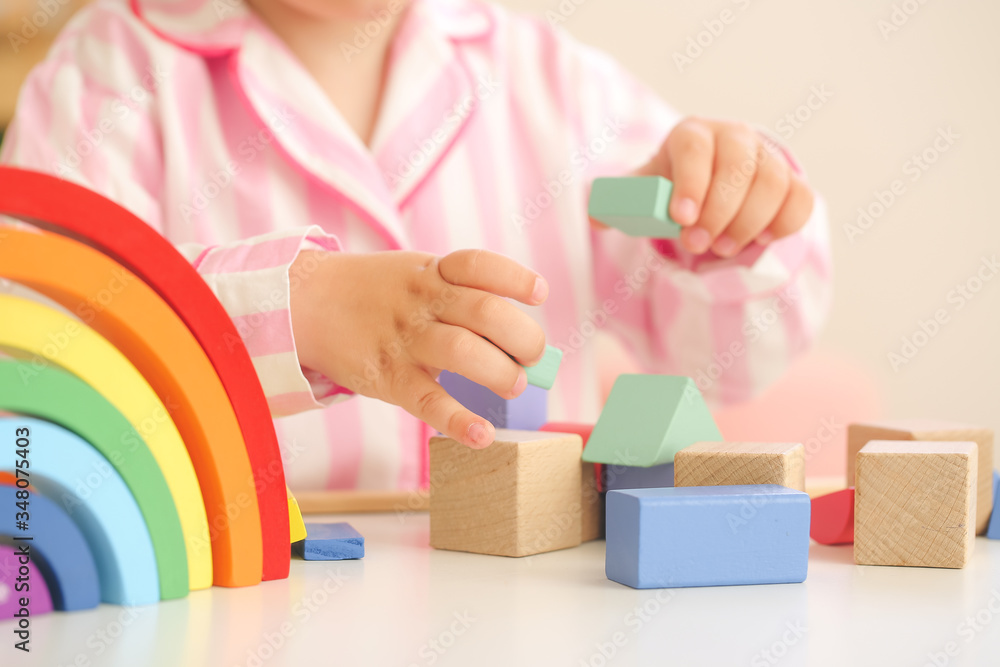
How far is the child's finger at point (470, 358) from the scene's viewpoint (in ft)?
1.27

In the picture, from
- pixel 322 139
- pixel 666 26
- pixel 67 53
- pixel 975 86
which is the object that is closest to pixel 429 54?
pixel 322 139

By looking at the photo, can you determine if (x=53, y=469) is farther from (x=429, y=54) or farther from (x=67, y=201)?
(x=429, y=54)

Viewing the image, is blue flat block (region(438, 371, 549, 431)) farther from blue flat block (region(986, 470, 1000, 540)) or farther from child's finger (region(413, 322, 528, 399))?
blue flat block (region(986, 470, 1000, 540))

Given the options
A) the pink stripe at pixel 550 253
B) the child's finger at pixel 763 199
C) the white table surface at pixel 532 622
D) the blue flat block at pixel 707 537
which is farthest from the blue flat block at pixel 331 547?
the pink stripe at pixel 550 253

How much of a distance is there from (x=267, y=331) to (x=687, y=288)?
0.44m

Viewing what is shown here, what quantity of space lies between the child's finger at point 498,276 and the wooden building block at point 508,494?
0.22 ft

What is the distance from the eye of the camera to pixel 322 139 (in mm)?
761

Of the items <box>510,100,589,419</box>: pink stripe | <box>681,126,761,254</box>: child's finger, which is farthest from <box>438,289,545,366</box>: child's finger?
<box>510,100,589,419</box>: pink stripe

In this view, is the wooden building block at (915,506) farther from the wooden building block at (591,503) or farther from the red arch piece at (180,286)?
the red arch piece at (180,286)

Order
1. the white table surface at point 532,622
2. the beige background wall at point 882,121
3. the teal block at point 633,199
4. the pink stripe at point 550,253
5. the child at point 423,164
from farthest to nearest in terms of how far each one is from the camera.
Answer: the beige background wall at point 882,121 < the pink stripe at point 550,253 < the child at point 423,164 < the teal block at point 633,199 < the white table surface at point 532,622

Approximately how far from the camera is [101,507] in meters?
0.30

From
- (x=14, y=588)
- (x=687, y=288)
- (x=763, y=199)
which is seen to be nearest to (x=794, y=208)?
(x=763, y=199)

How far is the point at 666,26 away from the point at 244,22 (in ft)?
2.33

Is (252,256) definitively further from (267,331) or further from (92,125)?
(92,125)
